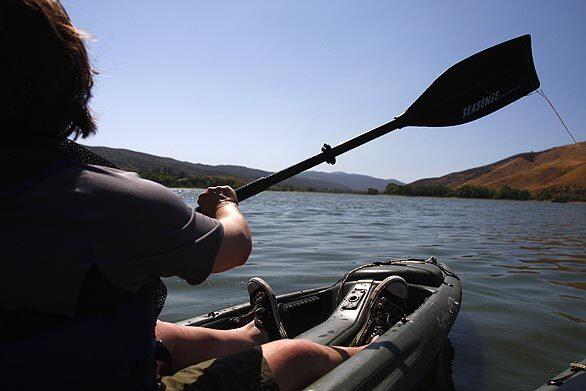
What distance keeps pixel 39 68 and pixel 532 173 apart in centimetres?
8298

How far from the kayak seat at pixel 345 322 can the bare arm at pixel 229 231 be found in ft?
5.87

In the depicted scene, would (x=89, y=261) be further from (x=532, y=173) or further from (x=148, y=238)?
(x=532, y=173)

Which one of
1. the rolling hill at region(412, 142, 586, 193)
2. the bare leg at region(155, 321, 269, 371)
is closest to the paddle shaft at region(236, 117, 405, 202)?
the bare leg at region(155, 321, 269, 371)

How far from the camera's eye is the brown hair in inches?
47.3

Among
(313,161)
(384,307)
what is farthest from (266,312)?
(384,307)

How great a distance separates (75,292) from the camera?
1.24 m

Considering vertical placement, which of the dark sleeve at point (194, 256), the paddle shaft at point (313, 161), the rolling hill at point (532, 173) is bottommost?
the dark sleeve at point (194, 256)

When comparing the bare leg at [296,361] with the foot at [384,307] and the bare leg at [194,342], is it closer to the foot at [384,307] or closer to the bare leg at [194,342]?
the bare leg at [194,342]

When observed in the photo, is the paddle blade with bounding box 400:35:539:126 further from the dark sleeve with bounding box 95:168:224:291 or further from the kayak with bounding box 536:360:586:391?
the dark sleeve with bounding box 95:168:224:291

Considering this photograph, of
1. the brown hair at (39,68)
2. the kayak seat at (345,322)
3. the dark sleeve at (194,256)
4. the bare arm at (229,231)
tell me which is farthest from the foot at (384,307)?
the brown hair at (39,68)

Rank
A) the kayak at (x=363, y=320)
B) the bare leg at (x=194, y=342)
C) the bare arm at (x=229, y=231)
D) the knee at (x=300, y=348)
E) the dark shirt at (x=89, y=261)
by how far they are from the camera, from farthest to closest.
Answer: the kayak at (x=363, y=320), the bare leg at (x=194, y=342), the knee at (x=300, y=348), the bare arm at (x=229, y=231), the dark shirt at (x=89, y=261)

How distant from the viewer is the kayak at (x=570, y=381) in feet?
9.56

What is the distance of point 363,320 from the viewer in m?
4.06

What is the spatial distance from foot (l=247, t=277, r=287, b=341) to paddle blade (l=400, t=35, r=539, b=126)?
2.26 meters
